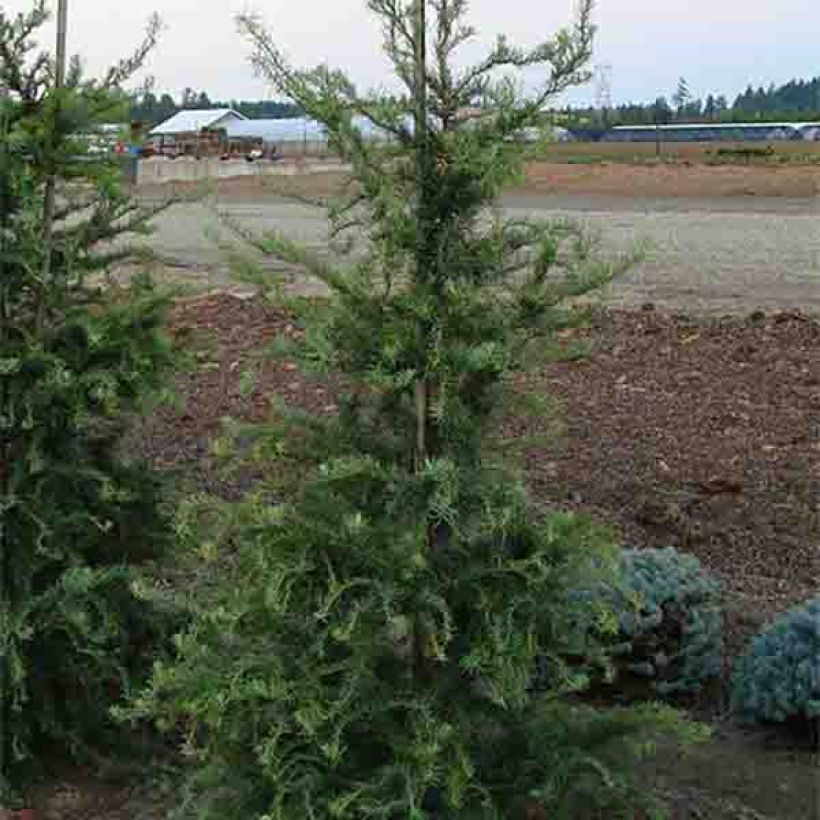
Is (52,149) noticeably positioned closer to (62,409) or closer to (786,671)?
(62,409)

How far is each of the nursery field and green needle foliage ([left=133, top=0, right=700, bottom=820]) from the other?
35 centimetres

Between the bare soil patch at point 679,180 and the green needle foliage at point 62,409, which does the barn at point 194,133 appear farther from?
the bare soil patch at point 679,180

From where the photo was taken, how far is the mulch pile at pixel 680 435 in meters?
6.01

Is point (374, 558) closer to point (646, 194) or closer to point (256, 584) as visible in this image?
point (256, 584)

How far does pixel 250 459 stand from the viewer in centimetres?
335

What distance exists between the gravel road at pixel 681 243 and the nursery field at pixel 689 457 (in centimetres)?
77

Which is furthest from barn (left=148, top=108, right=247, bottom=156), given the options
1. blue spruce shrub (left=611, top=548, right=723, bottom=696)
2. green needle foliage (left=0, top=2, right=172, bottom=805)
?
blue spruce shrub (left=611, top=548, right=723, bottom=696)

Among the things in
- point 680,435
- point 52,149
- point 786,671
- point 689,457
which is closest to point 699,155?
point 680,435

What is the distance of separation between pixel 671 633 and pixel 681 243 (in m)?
14.6

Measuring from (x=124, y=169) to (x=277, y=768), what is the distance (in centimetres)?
201

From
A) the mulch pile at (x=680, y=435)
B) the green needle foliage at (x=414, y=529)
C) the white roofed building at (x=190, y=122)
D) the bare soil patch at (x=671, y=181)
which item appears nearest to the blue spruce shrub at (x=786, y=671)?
the mulch pile at (x=680, y=435)

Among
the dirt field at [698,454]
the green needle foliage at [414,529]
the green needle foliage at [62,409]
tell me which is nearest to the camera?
the green needle foliage at [414,529]

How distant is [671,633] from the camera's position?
15.7ft

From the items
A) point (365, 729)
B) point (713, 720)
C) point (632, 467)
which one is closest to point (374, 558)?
point (365, 729)
